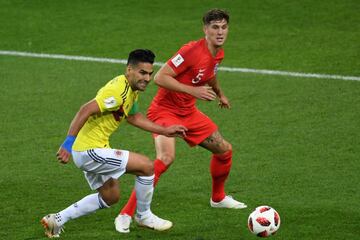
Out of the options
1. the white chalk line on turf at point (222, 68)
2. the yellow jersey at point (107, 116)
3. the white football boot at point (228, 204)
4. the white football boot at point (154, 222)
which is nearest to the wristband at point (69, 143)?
the yellow jersey at point (107, 116)

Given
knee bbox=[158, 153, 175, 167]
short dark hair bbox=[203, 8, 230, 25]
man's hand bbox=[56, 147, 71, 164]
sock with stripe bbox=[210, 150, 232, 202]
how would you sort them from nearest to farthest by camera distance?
man's hand bbox=[56, 147, 71, 164] < knee bbox=[158, 153, 175, 167] < short dark hair bbox=[203, 8, 230, 25] < sock with stripe bbox=[210, 150, 232, 202]

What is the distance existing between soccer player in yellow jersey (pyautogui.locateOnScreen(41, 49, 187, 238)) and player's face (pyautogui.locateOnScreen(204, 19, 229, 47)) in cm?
127

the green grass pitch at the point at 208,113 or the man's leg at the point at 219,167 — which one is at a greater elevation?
the man's leg at the point at 219,167

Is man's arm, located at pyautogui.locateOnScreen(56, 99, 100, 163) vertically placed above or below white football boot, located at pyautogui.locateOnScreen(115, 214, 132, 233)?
above

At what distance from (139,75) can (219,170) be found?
6.47ft

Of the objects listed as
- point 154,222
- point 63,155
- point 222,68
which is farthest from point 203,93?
point 222,68

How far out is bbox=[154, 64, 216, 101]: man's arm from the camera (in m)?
10.1

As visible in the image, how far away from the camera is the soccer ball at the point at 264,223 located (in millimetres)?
9578

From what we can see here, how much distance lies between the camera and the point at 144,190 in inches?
382

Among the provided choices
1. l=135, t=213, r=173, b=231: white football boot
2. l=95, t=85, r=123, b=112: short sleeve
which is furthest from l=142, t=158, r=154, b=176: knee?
l=95, t=85, r=123, b=112: short sleeve

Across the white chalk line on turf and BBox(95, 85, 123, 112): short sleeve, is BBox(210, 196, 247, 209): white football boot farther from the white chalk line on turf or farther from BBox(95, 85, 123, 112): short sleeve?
the white chalk line on turf

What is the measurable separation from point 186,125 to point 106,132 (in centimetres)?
141

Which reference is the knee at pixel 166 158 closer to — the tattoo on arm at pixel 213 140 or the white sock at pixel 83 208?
the tattoo on arm at pixel 213 140

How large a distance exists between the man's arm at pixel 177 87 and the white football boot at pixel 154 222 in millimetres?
1358
